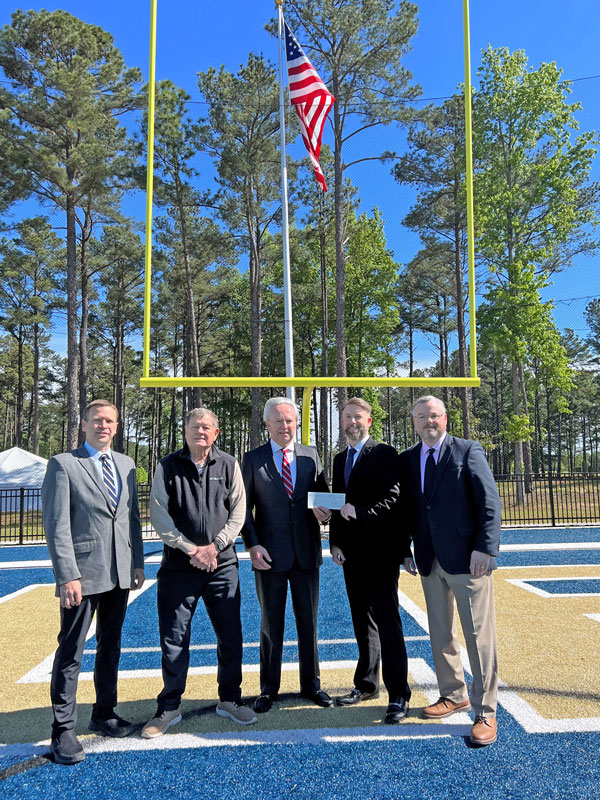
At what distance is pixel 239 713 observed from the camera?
3203 millimetres

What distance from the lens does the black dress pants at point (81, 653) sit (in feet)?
9.61

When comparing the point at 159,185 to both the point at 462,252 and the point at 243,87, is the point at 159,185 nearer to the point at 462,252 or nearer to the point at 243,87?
the point at 243,87

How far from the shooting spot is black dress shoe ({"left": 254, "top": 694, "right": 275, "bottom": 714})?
335cm

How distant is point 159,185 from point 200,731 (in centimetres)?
1248

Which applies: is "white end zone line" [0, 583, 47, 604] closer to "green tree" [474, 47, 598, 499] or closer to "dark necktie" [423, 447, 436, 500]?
"dark necktie" [423, 447, 436, 500]

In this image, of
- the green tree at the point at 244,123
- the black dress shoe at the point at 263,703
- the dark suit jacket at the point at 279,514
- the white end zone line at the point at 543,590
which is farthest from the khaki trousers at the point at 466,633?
the green tree at the point at 244,123

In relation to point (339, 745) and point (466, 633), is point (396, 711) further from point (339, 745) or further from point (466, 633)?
point (466, 633)

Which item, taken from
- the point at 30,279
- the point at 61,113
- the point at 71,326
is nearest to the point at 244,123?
the point at 61,113

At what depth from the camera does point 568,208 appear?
17312 millimetres

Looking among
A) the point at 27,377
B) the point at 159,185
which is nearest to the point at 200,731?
the point at 159,185

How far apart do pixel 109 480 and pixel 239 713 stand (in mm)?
1460

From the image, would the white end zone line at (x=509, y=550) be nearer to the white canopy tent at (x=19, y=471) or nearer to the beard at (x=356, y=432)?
the beard at (x=356, y=432)

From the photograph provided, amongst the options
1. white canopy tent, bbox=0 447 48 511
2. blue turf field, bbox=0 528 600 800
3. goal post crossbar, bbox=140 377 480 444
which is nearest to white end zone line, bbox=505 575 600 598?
blue turf field, bbox=0 528 600 800

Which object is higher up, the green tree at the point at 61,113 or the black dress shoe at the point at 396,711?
the green tree at the point at 61,113
